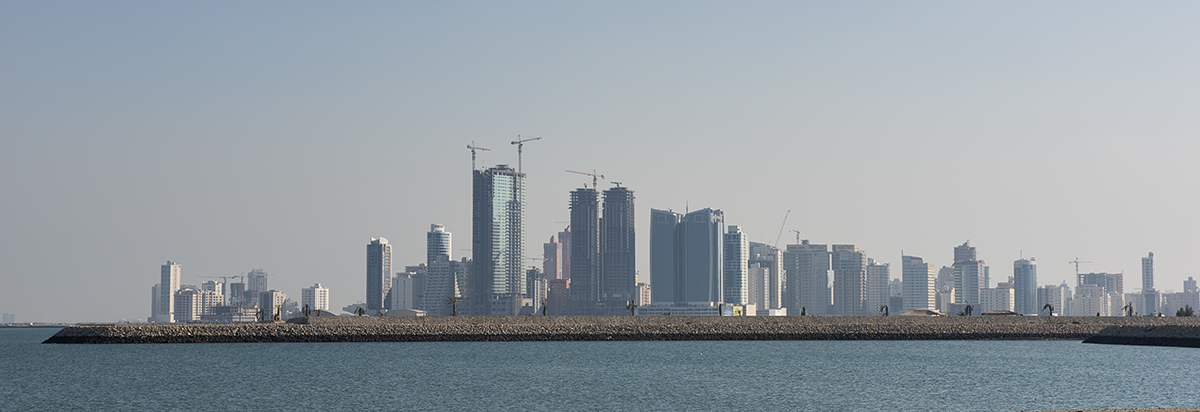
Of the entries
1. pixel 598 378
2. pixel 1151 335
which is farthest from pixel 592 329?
pixel 1151 335

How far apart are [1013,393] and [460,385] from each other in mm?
23988

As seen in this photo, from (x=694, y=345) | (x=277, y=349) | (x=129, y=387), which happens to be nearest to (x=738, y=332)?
(x=694, y=345)

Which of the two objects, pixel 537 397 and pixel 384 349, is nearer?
pixel 537 397

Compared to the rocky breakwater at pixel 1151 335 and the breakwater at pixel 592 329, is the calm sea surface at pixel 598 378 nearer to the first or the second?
the rocky breakwater at pixel 1151 335

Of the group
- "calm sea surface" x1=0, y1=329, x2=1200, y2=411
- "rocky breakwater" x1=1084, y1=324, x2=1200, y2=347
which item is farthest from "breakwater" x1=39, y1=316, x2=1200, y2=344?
"calm sea surface" x1=0, y1=329, x2=1200, y2=411

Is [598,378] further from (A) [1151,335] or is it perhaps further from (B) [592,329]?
(A) [1151,335]

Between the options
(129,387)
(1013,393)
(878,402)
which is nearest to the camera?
(878,402)

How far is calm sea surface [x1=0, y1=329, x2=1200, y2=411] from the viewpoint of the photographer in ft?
142

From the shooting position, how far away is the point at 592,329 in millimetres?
93125

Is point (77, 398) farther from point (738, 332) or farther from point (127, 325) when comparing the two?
point (738, 332)

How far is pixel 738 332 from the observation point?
94688mm

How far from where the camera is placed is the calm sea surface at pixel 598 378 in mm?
43219

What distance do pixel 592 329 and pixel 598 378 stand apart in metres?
38.4

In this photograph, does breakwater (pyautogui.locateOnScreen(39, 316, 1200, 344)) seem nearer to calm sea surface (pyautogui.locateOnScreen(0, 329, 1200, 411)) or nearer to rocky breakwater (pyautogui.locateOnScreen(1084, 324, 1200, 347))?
rocky breakwater (pyautogui.locateOnScreen(1084, 324, 1200, 347))
